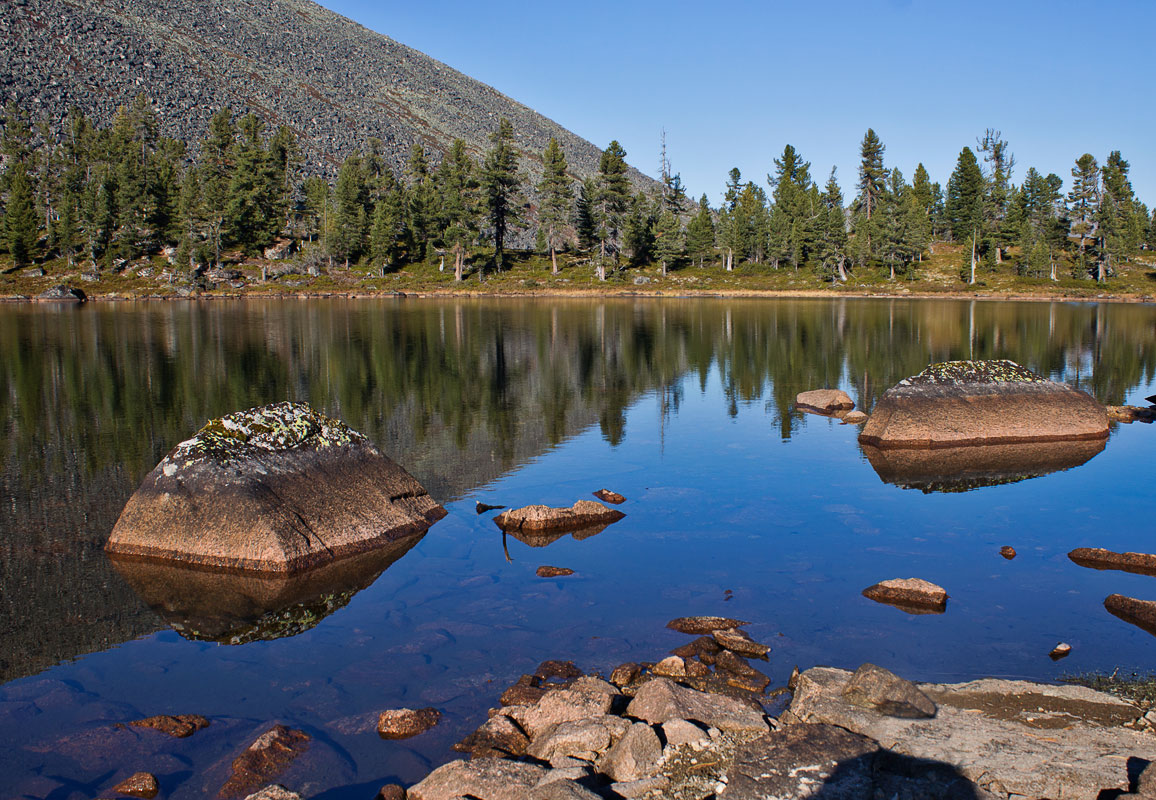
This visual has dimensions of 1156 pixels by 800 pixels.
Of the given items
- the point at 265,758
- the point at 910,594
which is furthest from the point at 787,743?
the point at 910,594

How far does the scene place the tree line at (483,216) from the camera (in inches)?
5010

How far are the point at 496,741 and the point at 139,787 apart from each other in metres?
3.75

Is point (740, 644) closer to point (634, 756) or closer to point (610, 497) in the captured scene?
point (634, 756)

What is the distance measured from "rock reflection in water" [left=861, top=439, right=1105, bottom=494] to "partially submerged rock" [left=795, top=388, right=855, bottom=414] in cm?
614

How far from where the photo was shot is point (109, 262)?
125 meters

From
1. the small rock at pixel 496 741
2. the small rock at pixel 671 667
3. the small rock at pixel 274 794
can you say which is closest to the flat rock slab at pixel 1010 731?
the small rock at pixel 671 667

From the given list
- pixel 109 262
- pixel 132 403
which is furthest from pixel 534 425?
pixel 109 262

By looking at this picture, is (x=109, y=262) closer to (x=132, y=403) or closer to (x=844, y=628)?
(x=132, y=403)

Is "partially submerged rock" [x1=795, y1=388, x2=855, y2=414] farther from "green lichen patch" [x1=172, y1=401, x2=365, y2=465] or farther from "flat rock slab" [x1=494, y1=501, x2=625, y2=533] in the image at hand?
"green lichen patch" [x1=172, y1=401, x2=365, y2=465]

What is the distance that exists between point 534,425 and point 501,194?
348 feet

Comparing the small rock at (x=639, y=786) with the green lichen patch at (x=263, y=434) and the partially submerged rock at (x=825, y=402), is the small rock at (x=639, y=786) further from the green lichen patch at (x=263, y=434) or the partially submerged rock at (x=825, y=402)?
the partially submerged rock at (x=825, y=402)

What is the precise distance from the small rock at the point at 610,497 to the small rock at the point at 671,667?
28.9ft

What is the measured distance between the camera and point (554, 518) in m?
18.2

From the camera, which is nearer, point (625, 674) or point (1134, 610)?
point (625, 674)
